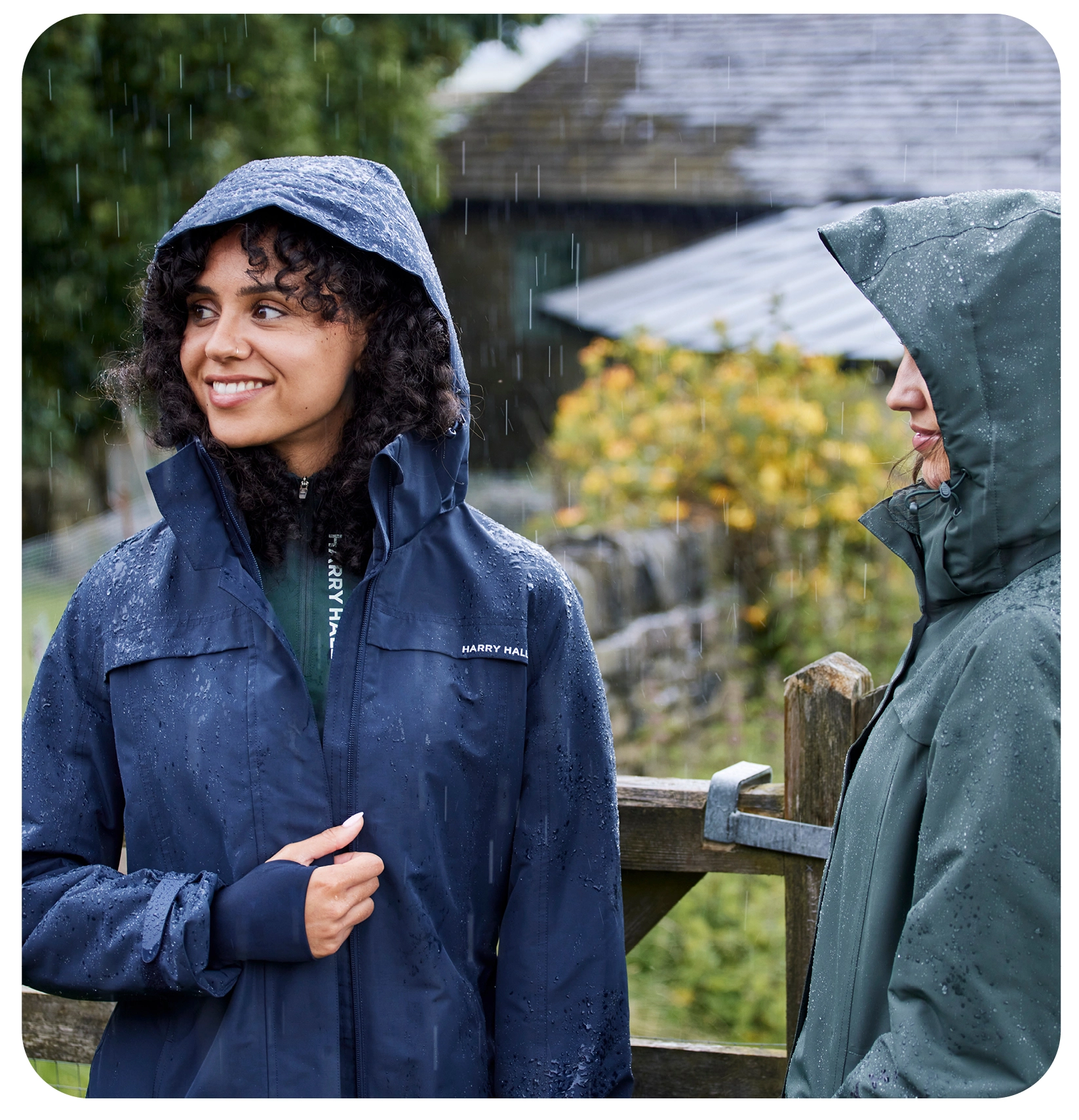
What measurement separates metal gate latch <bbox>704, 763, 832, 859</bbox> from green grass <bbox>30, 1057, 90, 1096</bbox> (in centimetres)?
154

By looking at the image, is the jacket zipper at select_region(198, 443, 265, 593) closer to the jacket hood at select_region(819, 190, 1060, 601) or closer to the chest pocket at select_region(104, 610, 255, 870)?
the chest pocket at select_region(104, 610, 255, 870)

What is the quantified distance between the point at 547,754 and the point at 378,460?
53 centimetres

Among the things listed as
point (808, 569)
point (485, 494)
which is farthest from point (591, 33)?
point (808, 569)

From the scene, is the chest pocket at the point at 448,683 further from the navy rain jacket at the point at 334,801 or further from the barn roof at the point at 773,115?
the barn roof at the point at 773,115

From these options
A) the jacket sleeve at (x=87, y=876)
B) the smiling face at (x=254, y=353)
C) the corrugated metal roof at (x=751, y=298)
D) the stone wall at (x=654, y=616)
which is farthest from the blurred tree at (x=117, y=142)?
the jacket sleeve at (x=87, y=876)

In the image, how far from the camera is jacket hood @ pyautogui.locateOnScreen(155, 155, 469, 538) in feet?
5.37

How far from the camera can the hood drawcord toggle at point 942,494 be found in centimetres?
140

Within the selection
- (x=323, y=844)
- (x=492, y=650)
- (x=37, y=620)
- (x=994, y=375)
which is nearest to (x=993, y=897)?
(x=994, y=375)

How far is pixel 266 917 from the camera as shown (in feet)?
4.99

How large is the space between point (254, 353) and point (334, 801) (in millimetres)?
684

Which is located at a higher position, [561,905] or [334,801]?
[334,801]

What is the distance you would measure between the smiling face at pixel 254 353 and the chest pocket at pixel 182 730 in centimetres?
30

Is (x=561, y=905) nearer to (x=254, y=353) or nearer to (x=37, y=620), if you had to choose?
(x=254, y=353)

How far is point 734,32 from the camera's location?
1383cm
